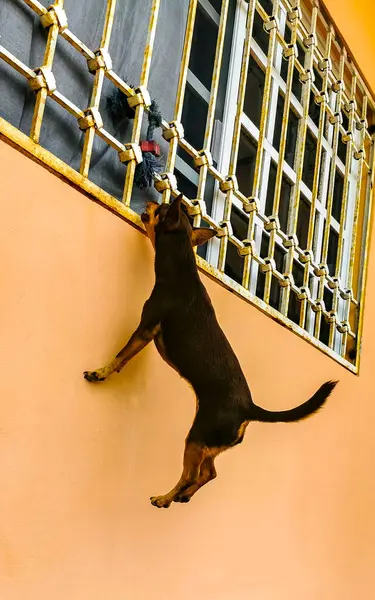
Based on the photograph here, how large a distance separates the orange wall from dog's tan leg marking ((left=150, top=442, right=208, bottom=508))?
0.07 m

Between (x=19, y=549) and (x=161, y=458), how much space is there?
1.14 ft

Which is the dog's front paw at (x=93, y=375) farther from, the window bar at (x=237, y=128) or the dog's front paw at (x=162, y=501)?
the window bar at (x=237, y=128)

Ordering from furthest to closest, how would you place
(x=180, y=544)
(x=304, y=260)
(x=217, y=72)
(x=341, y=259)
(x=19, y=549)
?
(x=341, y=259)
(x=304, y=260)
(x=217, y=72)
(x=180, y=544)
(x=19, y=549)

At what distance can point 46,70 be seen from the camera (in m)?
1.03

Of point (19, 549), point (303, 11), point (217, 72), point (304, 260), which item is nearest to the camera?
point (19, 549)

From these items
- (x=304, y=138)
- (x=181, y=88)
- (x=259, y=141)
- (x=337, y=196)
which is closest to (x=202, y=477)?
(x=181, y=88)

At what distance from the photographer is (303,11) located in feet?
6.50

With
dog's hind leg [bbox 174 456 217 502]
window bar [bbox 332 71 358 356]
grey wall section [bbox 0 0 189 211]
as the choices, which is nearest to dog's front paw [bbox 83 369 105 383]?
dog's hind leg [bbox 174 456 217 502]

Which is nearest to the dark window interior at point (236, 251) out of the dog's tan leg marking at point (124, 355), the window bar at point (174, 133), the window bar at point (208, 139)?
the window bar at point (208, 139)

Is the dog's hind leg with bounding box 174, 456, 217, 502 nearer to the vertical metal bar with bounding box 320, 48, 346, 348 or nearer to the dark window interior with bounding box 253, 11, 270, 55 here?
the vertical metal bar with bounding box 320, 48, 346, 348

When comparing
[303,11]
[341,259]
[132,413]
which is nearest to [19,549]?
[132,413]

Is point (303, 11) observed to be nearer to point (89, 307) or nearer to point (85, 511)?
point (89, 307)

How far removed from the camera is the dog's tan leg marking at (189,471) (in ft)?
3.40

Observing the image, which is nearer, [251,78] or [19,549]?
[19,549]
